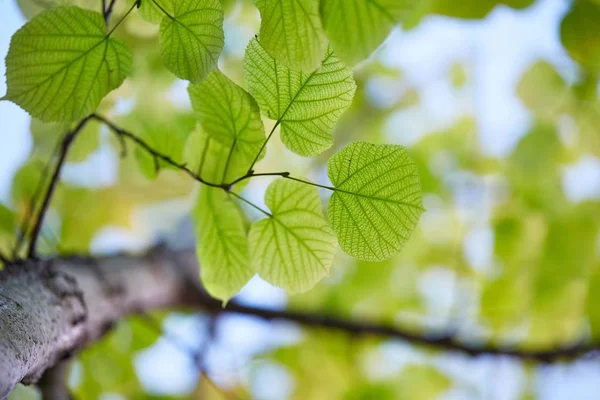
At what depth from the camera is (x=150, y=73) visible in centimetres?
88

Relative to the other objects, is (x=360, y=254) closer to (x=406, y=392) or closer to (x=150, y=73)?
(x=150, y=73)

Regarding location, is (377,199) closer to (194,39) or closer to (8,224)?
(194,39)

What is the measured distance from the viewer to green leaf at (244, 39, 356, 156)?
1.17ft

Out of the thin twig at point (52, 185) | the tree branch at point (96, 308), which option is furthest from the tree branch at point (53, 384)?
the thin twig at point (52, 185)

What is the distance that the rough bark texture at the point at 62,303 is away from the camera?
0.36 metres

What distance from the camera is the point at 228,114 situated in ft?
1.29

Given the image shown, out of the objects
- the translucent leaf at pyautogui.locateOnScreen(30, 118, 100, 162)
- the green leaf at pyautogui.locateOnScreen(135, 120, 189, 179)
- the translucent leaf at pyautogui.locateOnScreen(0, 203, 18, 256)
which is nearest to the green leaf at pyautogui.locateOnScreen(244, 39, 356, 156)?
the green leaf at pyautogui.locateOnScreen(135, 120, 189, 179)

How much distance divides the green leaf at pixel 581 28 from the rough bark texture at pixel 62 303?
28.5 inches

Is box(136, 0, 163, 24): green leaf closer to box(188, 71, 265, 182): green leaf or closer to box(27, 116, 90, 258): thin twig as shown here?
box(188, 71, 265, 182): green leaf

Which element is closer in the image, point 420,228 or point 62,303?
point 62,303

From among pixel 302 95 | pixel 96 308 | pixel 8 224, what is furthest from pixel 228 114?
pixel 8 224

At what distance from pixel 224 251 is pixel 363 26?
0.77ft

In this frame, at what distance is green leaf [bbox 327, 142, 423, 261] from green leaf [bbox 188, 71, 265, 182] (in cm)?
7

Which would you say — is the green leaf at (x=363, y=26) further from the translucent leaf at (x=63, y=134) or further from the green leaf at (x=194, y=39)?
the translucent leaf at (x=63, y=134)
